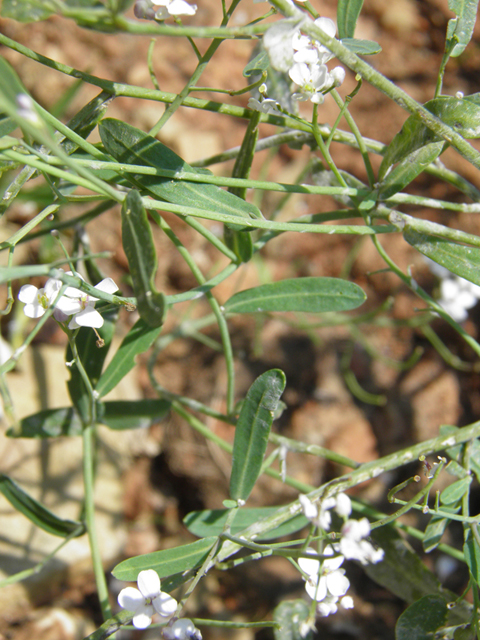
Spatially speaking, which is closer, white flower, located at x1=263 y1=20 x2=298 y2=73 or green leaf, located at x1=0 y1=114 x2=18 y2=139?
white flower, located at x1=263 y1=20 x2=298 y2=73

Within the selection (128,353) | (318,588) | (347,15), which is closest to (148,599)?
(318,588)

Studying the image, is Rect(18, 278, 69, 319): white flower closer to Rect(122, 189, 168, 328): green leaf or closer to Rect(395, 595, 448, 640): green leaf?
Rect(122, 189, 168, 328): green leaf

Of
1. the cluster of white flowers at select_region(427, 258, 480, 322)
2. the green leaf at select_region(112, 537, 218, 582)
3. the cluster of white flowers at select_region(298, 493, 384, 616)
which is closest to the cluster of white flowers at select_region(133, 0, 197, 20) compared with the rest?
the cluster of white flowers at select_region(298, 493, 384, 616)

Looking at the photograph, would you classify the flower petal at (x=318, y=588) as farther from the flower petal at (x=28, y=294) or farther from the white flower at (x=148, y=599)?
the flower petal at (x=28, y=294)

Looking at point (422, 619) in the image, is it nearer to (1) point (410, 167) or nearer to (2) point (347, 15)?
(1) point (410, 167)

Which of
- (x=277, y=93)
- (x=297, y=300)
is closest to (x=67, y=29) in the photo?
(x=277, y=93)

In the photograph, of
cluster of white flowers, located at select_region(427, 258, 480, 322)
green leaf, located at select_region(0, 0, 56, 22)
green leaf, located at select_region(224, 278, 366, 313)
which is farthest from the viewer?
cluster of white flowers, located at select_region(427, 258, 480, 322)
